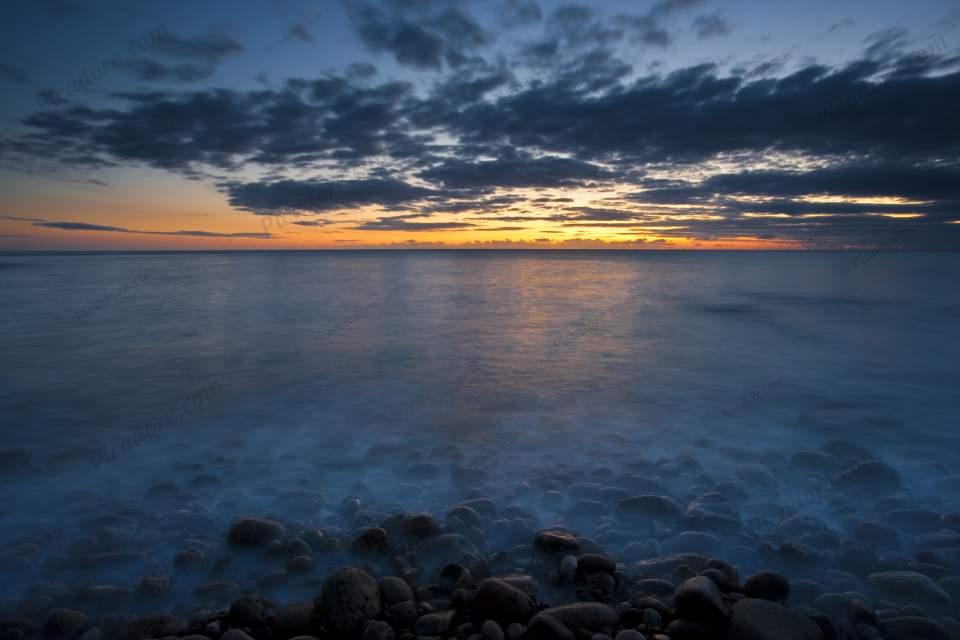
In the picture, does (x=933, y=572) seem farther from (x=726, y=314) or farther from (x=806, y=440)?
(x=726, y=314)

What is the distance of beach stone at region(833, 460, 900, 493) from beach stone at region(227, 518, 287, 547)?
18.2 ft

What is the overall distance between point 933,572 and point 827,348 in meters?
11.0

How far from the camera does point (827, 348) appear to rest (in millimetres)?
13203

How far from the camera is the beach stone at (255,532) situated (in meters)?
4.24

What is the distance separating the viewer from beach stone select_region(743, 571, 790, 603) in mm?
3527

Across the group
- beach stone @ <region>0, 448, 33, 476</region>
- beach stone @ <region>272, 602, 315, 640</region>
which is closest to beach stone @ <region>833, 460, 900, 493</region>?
beach stone @ <region>272, 602, 315, 640</region>

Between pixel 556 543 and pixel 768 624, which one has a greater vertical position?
pixel 768 624

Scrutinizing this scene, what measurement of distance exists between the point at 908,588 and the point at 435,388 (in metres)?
6.91

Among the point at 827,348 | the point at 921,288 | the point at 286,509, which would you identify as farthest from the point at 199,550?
the point at 921,288

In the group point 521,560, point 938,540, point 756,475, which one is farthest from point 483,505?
point 938,540

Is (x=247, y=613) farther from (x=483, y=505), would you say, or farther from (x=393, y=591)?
(x=483, y=505)

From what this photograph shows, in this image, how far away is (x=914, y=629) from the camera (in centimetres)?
314

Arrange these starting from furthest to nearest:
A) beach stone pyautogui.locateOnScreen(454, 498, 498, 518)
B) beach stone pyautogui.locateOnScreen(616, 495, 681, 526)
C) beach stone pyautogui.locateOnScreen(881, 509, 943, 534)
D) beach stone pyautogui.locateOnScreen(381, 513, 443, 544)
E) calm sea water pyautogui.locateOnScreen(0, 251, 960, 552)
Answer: calm sea water pyautogui.locateOnScreen(0, 251, 960, 552) < beach stone pyautogui.locateOnScreen(454, 498, 498, 518) < beach stone pyautogui.locateOnScreen(616, 495, 681, 526) < beach stone pyautogui.locateOnScreen(881, 509, 943, 534) < beach stone pyautogui.locateOnScreen(381, 513, 443, 544)

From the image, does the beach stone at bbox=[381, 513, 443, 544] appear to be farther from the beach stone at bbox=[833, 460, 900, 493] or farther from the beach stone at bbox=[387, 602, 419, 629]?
the beach stone at bbox=[833, 460, 900, 493]
